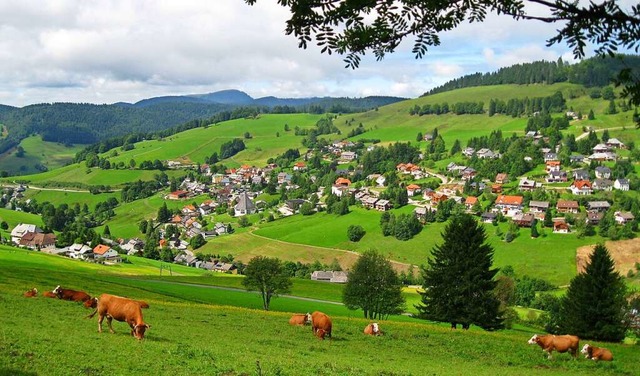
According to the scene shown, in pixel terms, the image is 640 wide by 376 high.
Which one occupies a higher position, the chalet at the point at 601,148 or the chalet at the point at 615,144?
the chalet at the point at 615,144

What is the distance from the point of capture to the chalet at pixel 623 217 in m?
120

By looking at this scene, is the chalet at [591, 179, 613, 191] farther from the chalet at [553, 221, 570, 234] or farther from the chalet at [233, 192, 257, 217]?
the chalet at [233, 192, 257, 217]

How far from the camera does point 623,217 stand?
396 feet

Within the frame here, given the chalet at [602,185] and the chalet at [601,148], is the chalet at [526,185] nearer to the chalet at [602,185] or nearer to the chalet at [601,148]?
the chalet at [602,185]

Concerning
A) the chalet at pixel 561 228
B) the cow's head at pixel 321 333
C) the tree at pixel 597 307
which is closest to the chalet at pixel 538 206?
the chalet at pixel 561 228

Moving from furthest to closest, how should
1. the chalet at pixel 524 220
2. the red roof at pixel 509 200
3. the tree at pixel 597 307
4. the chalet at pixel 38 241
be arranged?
the red roof at pixel 509 200
the chalet at pixel 38 241
the chalet at pixel 524 220
the tree at pixel 597 307

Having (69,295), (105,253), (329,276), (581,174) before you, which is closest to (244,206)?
(105,253)

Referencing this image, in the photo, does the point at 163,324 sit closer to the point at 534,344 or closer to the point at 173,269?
the point at 534,344

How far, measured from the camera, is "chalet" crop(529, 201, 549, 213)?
13400cm

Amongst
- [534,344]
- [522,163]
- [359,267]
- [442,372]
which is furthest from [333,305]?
[522,163]

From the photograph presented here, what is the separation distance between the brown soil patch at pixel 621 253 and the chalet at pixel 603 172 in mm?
44398

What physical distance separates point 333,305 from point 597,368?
1931 inches

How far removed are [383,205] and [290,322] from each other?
133995 mm

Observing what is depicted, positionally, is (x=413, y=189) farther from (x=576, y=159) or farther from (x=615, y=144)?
(x=615, y=144)
